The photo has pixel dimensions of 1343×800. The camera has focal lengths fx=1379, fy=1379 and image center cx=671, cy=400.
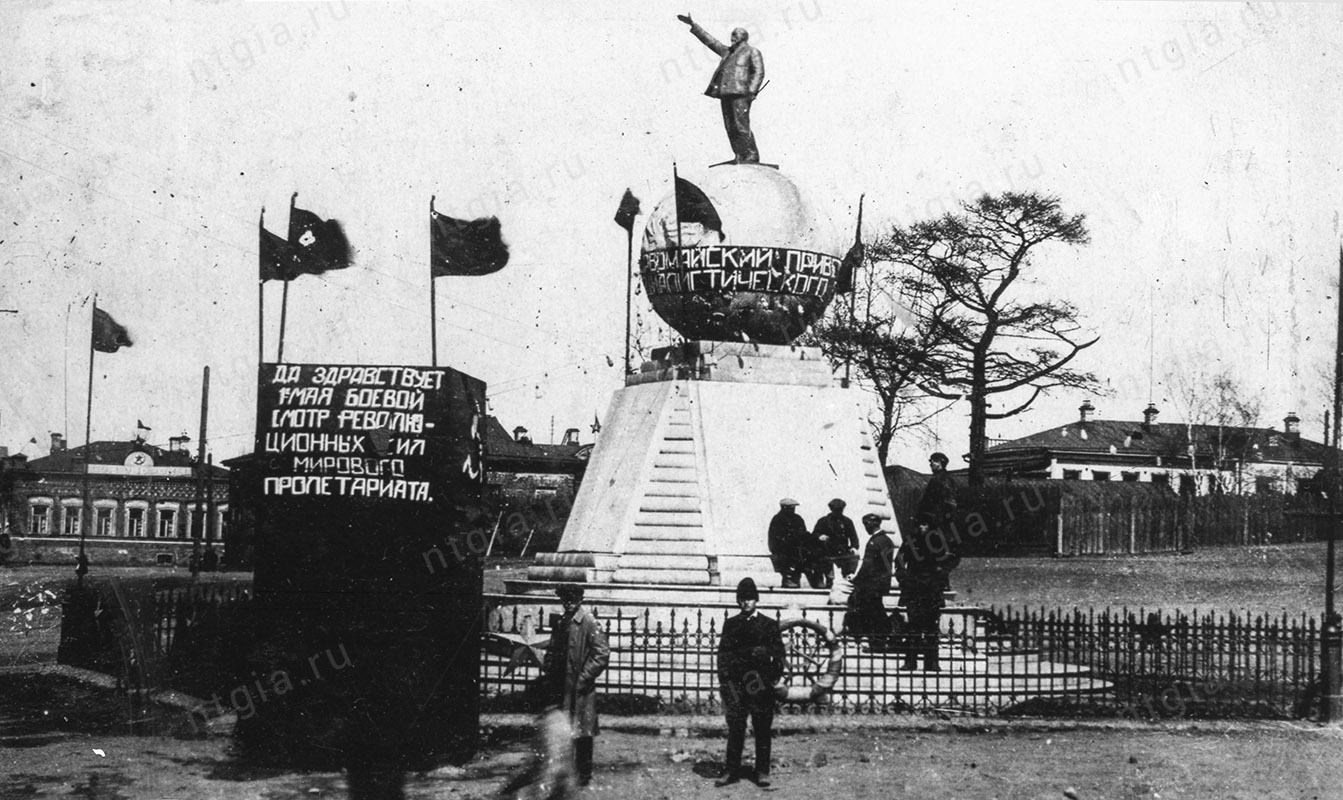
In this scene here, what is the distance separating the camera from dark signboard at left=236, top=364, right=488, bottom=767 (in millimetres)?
9406

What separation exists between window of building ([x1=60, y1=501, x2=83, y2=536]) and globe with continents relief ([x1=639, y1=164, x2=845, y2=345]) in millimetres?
50678

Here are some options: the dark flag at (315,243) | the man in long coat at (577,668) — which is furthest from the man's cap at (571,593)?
the dark flag at (315,243)

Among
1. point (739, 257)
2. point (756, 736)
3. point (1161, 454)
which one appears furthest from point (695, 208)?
point (1161, 454)

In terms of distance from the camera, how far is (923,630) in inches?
552

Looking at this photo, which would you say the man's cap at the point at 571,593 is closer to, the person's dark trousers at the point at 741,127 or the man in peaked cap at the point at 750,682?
the man in peaked cap at the point at 750,682

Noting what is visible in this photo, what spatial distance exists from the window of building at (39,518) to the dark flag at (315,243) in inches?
1933

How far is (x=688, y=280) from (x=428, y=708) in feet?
28.9

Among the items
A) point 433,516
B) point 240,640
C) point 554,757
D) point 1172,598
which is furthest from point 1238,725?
point 1172,598

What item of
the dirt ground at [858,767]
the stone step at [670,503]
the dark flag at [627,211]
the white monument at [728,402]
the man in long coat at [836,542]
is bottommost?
the dirt ground at [858,767]

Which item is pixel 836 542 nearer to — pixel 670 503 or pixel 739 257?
pixel 670 503

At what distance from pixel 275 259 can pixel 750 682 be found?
981cm

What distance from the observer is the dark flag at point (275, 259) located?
661 inches

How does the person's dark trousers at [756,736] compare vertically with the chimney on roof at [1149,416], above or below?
below

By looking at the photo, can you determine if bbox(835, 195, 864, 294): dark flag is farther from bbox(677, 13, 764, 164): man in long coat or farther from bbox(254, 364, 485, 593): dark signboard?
bbox(254, 364, 485, 593): dark signboard
